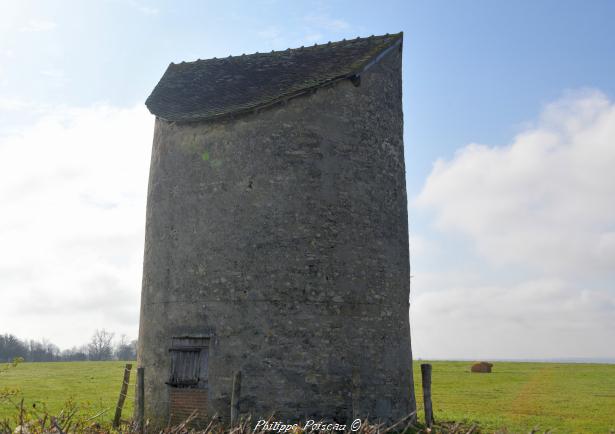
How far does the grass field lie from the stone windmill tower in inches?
120

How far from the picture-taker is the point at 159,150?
17.9 meters

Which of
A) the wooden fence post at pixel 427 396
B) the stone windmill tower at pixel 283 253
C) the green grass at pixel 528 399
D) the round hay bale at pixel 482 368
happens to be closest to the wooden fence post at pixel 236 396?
the stone windmill tower at pixel 283 253

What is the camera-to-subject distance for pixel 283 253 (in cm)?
1526

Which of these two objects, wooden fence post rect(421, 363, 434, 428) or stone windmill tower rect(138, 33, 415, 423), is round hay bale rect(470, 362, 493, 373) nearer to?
wooden fence post rect(421, 363, 434, 428)

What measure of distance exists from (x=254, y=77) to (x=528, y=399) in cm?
2059

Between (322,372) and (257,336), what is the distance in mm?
1832

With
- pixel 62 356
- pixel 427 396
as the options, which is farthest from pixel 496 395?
pixel 62 356

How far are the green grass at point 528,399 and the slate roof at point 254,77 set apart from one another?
34.1 feet

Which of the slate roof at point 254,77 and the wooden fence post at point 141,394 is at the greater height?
the slate roof at point 254,77

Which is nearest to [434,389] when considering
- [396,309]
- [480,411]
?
[480,411]

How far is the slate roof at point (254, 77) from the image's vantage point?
648 inches

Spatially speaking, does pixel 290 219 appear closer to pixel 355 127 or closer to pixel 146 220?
pixel 355 127

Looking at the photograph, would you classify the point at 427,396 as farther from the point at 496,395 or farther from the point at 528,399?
the point at 496,395

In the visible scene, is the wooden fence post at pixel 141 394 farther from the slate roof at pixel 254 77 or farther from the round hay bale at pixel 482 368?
the round hay bale at pixel 482 368
